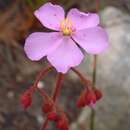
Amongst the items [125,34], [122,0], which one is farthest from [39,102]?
[122,0]

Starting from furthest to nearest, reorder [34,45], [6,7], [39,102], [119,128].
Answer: [6,7], [39,102], [119,128], [34,45]

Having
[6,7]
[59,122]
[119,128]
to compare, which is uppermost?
[59,122]

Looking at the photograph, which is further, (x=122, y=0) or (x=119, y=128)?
(x=122, y=0)

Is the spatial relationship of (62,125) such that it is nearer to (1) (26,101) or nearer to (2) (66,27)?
(1) (26,101)

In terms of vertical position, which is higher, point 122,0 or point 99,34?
point 99,34

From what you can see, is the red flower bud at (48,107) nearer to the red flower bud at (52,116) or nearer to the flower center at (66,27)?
the red flower bud at (52,116)

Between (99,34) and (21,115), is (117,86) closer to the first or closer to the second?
(21,115)

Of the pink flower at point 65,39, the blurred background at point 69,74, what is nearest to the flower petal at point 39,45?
the pink flower at point 65,39

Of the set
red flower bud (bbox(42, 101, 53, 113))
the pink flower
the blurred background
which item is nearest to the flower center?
the pink flower
